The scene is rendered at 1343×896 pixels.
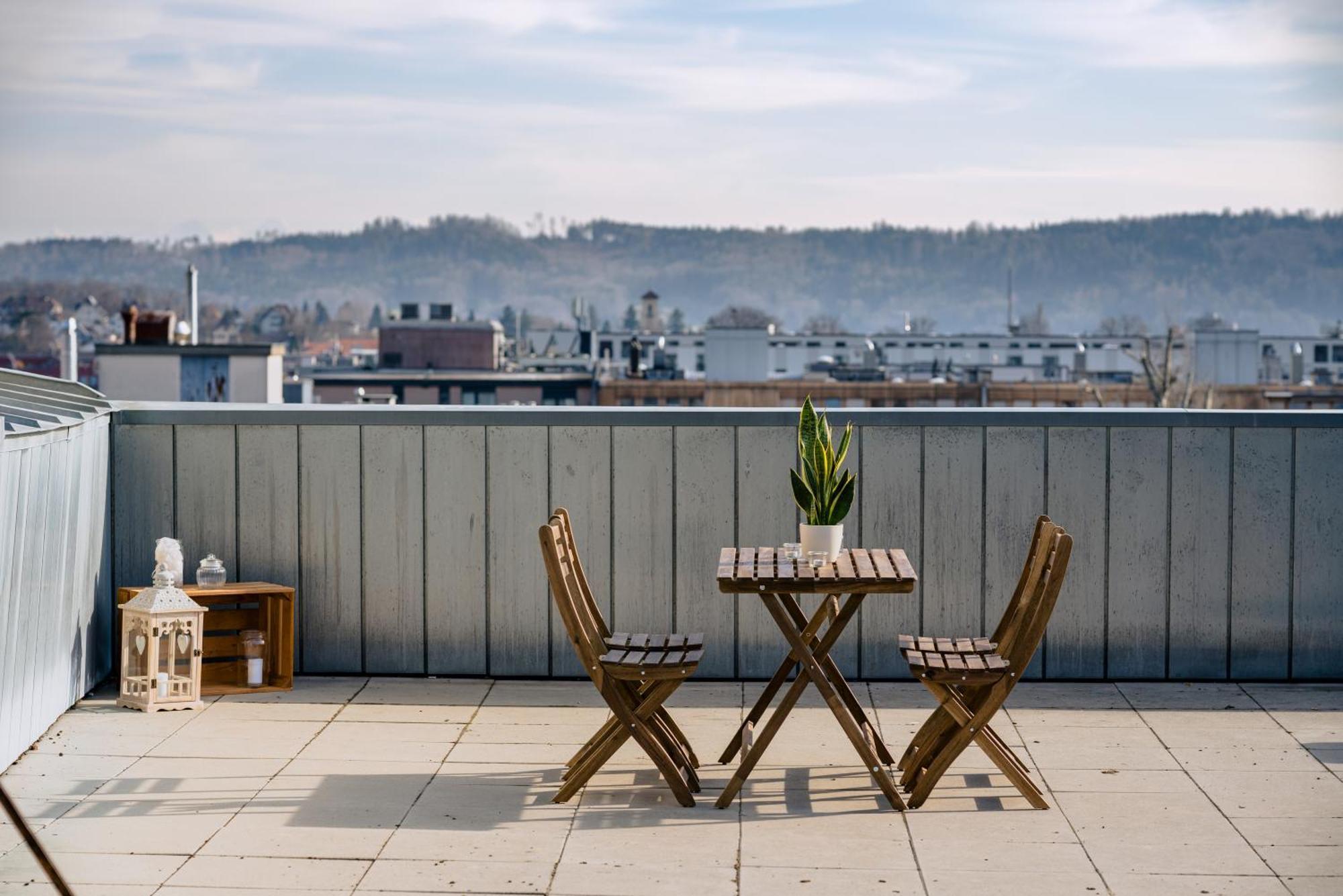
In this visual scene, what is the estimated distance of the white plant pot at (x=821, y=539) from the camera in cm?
580

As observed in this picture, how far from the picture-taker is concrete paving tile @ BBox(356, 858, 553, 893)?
15.3 feet

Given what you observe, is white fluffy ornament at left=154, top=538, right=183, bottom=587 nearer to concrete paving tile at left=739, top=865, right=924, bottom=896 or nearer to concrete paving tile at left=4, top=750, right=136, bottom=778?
concrete paving tile at left=4, top=750, right=136, bottom=778

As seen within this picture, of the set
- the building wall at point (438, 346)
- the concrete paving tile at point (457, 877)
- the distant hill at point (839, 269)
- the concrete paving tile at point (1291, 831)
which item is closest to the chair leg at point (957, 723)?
the concrete paving tile at point (1291, 831)

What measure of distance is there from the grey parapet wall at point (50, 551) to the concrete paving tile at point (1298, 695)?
5074mm

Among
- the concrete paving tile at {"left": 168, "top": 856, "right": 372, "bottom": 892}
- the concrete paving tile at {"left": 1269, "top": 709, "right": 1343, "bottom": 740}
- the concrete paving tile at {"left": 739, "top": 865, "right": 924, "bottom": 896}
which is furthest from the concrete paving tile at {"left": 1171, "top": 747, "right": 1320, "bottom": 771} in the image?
the concrete paving tile at {"left": 168, "top": 856, "right": 372, "bottom": 892}

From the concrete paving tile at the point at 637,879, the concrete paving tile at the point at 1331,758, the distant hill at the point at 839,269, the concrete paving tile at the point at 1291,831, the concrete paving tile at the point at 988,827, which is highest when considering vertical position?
the distant hill at the point at 839,269

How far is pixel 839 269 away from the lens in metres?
145

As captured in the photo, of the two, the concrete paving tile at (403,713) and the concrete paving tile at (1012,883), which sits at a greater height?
the concrete paving tile at (1012,883)

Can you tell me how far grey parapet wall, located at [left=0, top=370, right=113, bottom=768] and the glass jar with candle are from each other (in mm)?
646

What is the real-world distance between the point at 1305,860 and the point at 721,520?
3.19 metres

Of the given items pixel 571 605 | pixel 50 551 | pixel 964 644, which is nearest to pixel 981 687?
pixel 964 644

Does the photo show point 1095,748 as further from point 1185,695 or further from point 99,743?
point 99,743

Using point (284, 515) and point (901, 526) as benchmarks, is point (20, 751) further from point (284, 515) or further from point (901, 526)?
point (901, 526)

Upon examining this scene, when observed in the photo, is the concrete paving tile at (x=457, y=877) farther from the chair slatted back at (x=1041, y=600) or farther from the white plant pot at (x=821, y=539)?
the chair slatted back at (x=1041, y=600)
